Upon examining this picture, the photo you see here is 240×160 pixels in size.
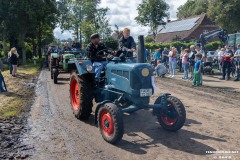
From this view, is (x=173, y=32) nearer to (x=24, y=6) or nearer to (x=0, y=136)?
(x=24, y=6)

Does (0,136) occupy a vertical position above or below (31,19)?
below

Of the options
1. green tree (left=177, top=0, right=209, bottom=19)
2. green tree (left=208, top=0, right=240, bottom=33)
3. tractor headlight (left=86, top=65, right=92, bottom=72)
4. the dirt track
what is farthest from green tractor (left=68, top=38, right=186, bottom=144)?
green tree (left=177, top=0, right=209, bottom=19)

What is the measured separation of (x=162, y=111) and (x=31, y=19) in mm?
23988

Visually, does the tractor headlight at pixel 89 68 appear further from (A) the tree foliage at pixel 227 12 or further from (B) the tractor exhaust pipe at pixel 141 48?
(A) the tree foliage at pixel 227 12

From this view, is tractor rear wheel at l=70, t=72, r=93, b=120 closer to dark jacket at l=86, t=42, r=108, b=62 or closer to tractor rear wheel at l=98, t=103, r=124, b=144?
dark jacket at l=86, t=42, r=108, b=62

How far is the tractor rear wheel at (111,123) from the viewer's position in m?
5.00

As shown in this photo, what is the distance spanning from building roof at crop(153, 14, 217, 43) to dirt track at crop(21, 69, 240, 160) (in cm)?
3990

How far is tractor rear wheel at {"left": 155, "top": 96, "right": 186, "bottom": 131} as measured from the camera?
5480mm

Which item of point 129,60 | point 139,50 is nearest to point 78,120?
point 129,60

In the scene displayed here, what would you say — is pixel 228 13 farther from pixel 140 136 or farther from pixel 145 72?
pixel 140 136

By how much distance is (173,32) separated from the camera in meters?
52.2

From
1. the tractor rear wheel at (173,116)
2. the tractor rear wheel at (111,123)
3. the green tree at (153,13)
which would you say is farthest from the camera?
the green tree at (153,13)

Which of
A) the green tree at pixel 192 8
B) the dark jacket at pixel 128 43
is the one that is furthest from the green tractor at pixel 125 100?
the green tree at pixel 192 8

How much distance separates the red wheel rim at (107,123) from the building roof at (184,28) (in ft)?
138
